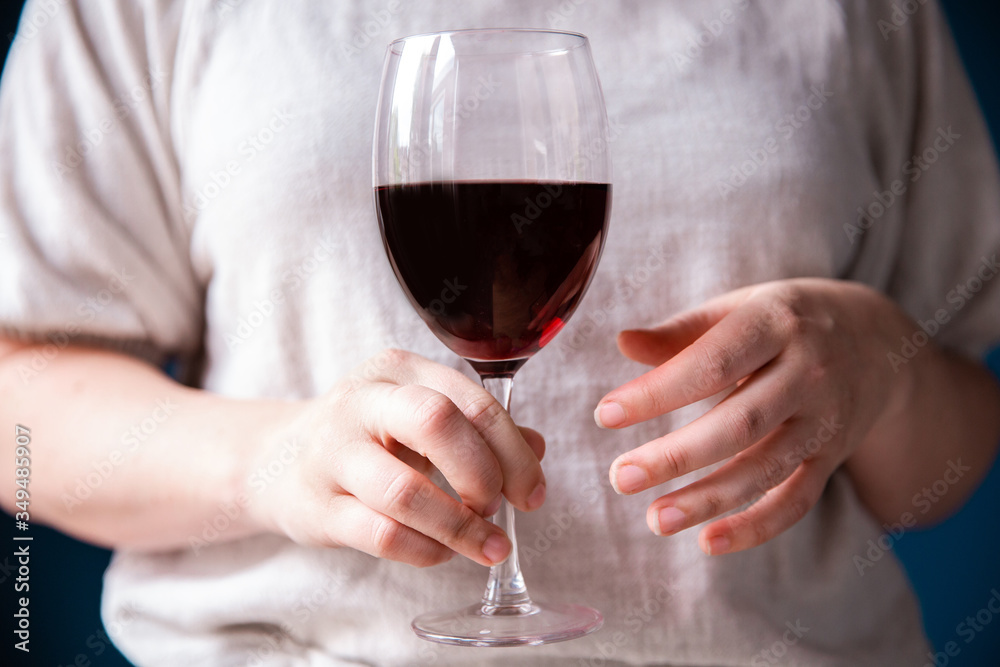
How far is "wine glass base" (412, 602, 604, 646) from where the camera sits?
624mm

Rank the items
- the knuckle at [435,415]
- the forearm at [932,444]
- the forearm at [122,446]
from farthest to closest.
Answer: the forearm at [932,444] < the forearm at [122,446] < the knuckle at [435,415]

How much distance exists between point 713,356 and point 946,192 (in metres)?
0.67

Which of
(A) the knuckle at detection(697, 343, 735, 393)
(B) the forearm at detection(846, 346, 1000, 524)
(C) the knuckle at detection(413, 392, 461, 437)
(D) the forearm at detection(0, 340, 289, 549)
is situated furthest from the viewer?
(B) the forearm at detection(846, 346, 1000, 524)

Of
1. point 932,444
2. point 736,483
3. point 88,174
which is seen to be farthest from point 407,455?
point 932,444

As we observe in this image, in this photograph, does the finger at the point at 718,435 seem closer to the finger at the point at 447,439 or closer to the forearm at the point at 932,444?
the finger at the point at 447,439

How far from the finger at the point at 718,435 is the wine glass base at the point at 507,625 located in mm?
122

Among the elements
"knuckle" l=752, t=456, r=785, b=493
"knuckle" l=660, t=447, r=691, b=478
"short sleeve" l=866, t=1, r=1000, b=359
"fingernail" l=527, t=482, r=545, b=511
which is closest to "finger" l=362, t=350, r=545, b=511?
"fingernail" l=527, t=482, r=545, b=511

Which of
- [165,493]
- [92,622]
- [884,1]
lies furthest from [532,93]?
[92,622]

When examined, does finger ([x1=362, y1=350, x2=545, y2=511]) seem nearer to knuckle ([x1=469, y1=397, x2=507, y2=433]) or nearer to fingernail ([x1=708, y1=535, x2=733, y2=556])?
knuckle ([x1=469, y1=397, x2=507, y2=433])

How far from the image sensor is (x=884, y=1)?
113 centimetres

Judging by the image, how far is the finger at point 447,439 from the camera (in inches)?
23.2

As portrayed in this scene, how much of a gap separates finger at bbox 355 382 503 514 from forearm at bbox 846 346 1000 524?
2.01ft

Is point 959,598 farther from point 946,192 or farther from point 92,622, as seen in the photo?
point 92,622

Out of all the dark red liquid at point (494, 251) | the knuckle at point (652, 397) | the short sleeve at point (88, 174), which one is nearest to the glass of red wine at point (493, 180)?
the dark red liquid at point (494, 251)
